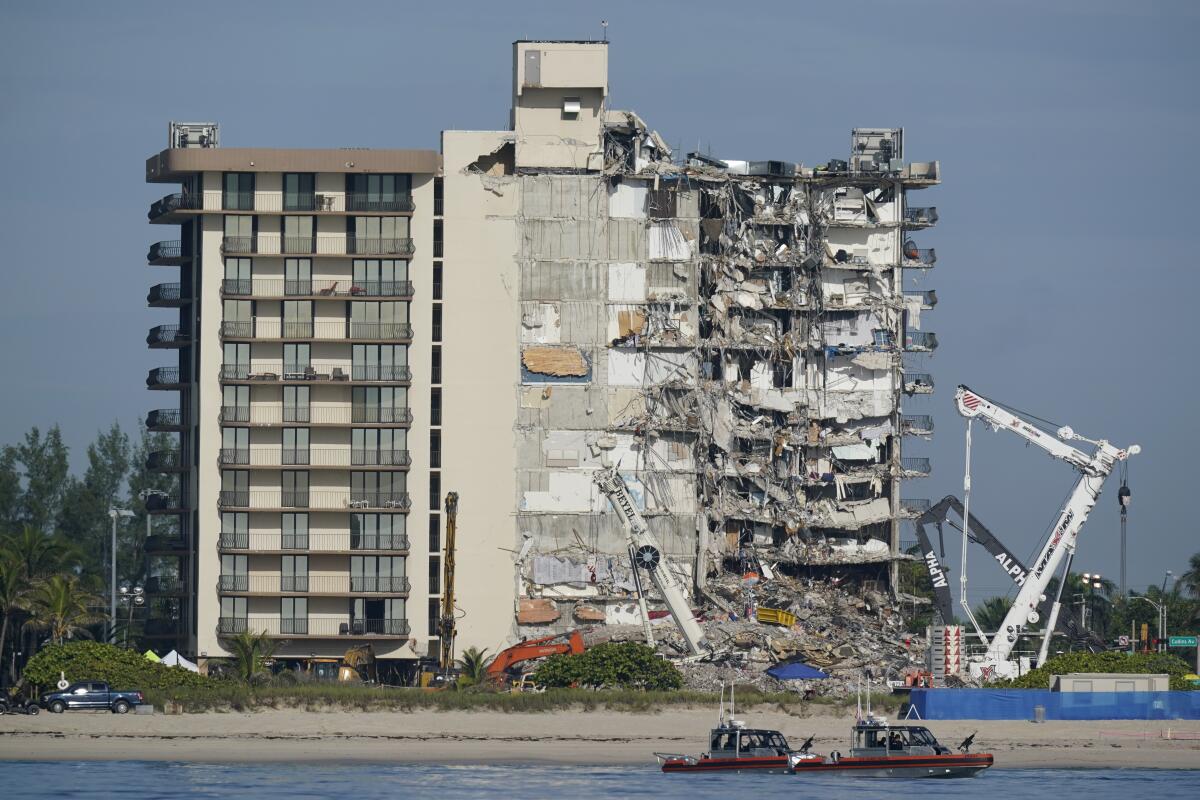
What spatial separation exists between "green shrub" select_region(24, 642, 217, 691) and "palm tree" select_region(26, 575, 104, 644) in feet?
28.6

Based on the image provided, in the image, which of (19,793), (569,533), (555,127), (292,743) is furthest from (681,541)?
(19,793)

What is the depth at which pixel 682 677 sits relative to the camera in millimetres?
130000

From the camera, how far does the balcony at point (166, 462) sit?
14675 centimetres

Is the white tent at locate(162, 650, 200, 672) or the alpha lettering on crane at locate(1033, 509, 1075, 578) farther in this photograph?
the alpha lettering on crane at locate(1033, 509, 1075, 578)

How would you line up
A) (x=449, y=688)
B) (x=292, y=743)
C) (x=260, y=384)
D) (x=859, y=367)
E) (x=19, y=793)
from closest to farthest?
1. (x=19, y=793)
2. (x=292, y=743)
3. (x=449, y=688)
4. (x=260, y=384)
5. (x=859, y=367)

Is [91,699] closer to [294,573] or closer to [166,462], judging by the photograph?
[294,573]

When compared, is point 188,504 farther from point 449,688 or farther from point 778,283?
point 778,283

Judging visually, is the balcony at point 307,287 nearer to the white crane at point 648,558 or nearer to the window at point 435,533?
the window at point 435,533

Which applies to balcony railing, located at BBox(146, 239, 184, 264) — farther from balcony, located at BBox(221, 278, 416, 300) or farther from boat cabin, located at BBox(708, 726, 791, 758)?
boat cabin, located at BBox(708, 726, 791, 758)

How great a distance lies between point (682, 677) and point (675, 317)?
24.5 m

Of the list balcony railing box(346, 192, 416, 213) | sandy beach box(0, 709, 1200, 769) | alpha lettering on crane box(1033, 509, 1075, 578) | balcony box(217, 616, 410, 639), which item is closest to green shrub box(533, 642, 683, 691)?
sandy beach box(0, 709, 1200, 769)

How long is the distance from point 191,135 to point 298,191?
10.2m

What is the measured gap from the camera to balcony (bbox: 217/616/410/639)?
463ft

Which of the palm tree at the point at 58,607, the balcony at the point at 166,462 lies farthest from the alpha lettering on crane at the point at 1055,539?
the palm tree at the point at 58,607
